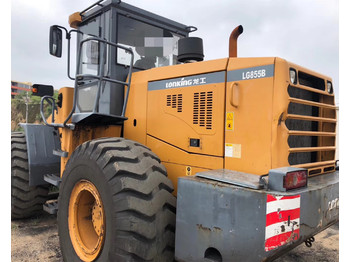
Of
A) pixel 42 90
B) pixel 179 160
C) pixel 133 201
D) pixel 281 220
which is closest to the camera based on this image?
pixel 281 220

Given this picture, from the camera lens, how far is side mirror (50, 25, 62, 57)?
3670mm

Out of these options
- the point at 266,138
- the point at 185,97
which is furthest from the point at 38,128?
the point at 266,138

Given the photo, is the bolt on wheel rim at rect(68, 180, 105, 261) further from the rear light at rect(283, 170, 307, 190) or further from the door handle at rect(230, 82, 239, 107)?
the rear light at rect(283, 170, 307, 190)

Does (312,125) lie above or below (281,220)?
above

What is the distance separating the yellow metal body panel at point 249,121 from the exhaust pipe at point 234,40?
27cm

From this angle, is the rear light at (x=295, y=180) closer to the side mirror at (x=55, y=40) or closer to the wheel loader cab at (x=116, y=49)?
the wheel loader cab at (x=116, y=49)

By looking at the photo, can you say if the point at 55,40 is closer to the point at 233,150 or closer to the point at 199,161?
the point at 199,161

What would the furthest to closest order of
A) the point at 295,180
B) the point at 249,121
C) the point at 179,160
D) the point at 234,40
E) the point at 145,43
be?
the point at 145,43, the point at 179,160, the point at 234,40, the point at 249,121, the point at 295,180

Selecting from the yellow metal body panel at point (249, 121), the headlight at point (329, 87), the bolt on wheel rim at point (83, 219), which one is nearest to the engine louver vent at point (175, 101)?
the yellow metal body panel at point (249, 121)

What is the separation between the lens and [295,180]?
219 centimetres

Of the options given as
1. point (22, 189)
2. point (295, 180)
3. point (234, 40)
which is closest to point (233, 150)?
point (295, 180)

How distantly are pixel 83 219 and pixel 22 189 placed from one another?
1.99 meters

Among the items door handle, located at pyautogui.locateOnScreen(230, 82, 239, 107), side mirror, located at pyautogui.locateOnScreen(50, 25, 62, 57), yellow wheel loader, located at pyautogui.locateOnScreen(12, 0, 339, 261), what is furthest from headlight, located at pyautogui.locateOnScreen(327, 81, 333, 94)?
side mirror, located at pyautogui.locateOnScreen(50, 25, 62, 57)

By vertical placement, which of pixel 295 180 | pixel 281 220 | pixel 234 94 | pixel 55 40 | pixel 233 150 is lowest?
pixel 281 220
